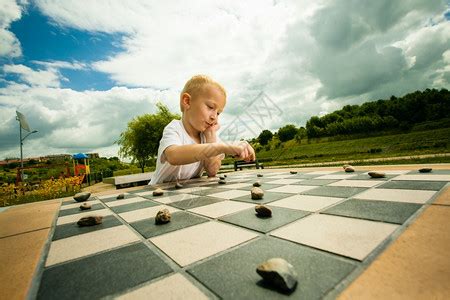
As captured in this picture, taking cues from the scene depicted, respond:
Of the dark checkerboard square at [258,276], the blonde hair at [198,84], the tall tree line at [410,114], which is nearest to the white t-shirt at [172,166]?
the blonde hair at [198,84]

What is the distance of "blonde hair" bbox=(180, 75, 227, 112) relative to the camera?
3.28 m

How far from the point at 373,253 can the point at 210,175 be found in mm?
3457

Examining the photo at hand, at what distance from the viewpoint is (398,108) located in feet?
141

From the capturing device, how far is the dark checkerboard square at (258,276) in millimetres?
588

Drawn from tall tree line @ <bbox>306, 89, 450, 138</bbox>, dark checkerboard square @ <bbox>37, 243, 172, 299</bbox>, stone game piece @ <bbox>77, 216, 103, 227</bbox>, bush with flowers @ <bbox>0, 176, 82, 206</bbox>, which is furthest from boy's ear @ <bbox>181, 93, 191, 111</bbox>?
tall tree line @ <bbox>306, 89, 450, 138</bbox>

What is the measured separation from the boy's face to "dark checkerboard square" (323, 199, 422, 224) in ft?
7.62

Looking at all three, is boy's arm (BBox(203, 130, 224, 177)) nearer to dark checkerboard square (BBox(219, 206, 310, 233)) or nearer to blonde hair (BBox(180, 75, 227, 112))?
blonde hair (BBox(180, 75, 227, 112))

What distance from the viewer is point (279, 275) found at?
1.91 feet

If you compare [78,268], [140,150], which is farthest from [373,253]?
[140,150]

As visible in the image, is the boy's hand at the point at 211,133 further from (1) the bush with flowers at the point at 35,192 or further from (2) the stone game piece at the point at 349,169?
(1) the bush with flowers at the point at 35,192

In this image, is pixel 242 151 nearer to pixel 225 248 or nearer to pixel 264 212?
pixel 264 212

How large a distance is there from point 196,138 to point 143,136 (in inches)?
732

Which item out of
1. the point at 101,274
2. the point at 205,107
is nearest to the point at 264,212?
the point at 101,274

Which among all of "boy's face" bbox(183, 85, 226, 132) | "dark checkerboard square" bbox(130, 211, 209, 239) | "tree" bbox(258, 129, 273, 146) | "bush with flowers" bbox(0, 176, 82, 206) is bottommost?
"bush with flowers" bbox(0, 176, 82, 206)
